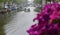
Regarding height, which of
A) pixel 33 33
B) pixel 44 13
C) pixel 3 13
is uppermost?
pixel 44 13

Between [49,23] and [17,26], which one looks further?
[17,26]

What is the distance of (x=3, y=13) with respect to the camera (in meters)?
40.6

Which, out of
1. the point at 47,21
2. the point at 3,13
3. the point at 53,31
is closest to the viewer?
the point at 53,31

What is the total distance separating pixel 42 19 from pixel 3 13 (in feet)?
127

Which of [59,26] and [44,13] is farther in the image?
[44,13]

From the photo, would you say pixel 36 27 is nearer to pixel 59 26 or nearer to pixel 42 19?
pixel 42 19

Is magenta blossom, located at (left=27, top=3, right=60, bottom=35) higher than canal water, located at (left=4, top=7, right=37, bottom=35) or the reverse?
higher

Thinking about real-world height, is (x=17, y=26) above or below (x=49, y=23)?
below

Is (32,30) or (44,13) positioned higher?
(44,13)

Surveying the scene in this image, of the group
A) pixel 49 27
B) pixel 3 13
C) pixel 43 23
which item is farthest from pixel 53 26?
pixel 3 13

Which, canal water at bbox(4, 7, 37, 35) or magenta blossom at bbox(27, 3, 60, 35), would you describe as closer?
magenta blossom at bbox(27, 3, 60, 35)

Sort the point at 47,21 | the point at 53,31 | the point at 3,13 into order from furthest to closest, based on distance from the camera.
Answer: the point at 3,13, the point at 47,21, the point at 53,31

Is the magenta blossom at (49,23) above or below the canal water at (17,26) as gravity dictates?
above

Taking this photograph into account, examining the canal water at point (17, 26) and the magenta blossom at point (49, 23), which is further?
the canal water at point (17, 26)
